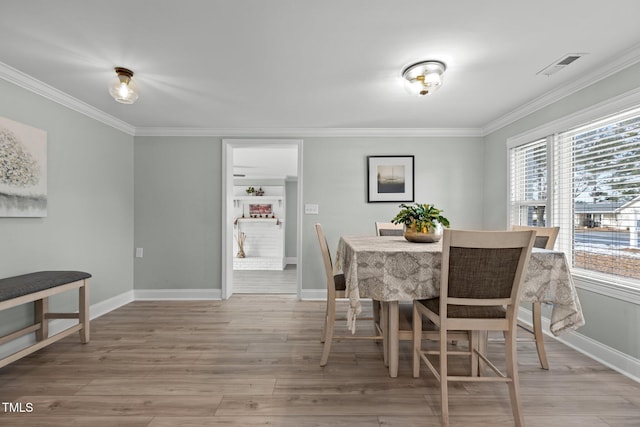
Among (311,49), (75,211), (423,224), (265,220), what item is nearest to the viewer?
(311,49)

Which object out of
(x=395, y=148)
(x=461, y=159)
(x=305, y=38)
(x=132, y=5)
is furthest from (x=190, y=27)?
(x=461, y=159)

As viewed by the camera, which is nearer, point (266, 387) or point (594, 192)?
point (266, 387)

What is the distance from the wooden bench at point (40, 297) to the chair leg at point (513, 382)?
2.96 m

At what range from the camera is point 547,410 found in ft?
5.65

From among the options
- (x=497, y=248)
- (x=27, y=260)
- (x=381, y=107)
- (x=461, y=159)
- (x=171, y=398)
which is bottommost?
(x=171, y=398)

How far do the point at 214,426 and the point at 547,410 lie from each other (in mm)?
1845

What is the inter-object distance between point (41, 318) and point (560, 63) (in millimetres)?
4515

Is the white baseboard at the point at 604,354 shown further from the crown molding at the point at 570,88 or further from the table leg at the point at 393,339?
the crown molding at the point at 570,88

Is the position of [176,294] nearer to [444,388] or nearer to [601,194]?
[444,388]

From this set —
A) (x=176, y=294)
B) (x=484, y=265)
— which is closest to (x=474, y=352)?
(x=484, y=265)

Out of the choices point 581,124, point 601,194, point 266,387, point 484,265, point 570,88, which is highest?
point 570,88

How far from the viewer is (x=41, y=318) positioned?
2.50 meters

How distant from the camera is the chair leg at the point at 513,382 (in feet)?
5.04

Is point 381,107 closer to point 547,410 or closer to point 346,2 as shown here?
point 346,2
